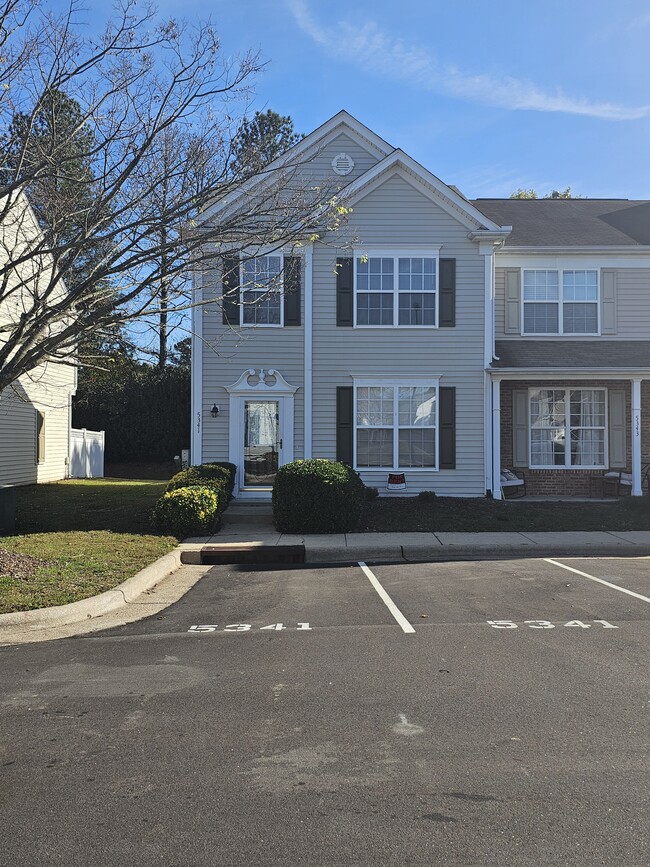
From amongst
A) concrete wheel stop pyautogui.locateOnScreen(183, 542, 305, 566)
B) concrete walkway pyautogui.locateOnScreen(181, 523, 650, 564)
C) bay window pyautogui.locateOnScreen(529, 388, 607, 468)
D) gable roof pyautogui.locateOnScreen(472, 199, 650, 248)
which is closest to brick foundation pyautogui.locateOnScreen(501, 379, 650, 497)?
bay window pyautogui.locateOnScreen(529, 388, 607, 468)

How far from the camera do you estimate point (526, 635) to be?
6.66 metres

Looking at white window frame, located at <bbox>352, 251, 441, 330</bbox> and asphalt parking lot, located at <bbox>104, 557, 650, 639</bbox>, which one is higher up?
white window frame, located at <bbox>352, 251, 441, 330</bbox>

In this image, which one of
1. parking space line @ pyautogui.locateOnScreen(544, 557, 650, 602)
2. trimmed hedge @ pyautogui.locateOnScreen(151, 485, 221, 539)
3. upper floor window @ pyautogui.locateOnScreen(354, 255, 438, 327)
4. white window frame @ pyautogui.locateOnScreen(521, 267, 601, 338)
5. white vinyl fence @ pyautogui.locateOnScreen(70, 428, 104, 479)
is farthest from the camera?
white vinyl fence @ pyautogui.locateOnScreen(70, 428, 104, 479)

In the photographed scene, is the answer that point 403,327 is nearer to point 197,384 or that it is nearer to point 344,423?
point 344,423

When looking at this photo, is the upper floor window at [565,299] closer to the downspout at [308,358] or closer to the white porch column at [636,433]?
the white porch column at [636,433]

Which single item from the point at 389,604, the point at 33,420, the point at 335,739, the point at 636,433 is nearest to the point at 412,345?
the point at 636,433

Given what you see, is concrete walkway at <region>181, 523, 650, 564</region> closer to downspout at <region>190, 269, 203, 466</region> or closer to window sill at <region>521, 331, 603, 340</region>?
downspout at <region>190, 269, 203, 466</region>

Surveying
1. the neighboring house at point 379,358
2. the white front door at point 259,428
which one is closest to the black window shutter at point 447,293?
the neighboring house at point 379,358

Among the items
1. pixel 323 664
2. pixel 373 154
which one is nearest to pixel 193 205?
pixel 323 664

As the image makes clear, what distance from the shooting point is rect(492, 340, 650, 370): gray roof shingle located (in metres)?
16.4

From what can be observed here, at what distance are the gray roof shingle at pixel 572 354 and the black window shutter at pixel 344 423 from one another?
3434 mm

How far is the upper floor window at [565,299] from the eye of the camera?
17.9m

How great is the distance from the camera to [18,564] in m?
8.89

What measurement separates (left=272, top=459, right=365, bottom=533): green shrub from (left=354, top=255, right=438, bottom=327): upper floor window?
15.8 feet
